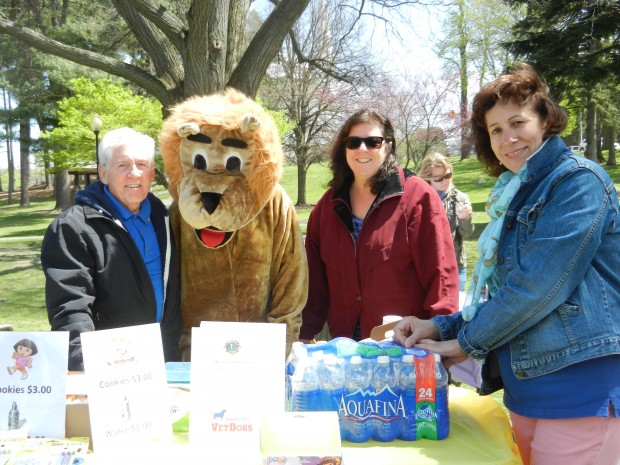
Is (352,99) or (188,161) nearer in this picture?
(188,161)

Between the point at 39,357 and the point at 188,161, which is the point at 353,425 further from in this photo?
the point at 188,161

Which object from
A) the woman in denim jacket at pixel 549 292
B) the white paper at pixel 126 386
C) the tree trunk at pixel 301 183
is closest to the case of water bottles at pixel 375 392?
the woman in denim jacket at pixel 549 292

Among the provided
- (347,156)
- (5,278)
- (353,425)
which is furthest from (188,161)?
(5,278)

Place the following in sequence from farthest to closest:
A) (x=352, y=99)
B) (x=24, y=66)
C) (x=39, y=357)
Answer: (x=352, y=99) → (x=24, y=66) → (x=39, y=357)

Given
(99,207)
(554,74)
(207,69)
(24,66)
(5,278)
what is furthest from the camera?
(24,66)

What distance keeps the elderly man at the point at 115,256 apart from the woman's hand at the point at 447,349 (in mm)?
1039

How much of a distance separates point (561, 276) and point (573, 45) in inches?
440

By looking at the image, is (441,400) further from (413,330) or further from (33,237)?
(33,237)

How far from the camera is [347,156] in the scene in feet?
8.25

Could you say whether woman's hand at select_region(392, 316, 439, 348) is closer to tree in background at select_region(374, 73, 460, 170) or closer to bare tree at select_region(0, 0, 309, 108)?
bare tree at select_region(0, 0, 309, 108)

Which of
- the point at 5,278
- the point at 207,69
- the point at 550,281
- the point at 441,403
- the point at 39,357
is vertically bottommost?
the point at 5,278

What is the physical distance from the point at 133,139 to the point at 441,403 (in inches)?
58.4

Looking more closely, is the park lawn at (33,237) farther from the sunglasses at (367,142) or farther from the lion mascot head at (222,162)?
the lion mascot head at (222,162)

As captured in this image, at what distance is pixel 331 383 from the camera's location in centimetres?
154
